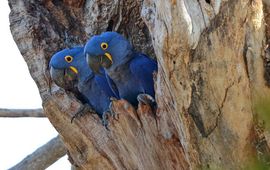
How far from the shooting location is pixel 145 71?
456 cm

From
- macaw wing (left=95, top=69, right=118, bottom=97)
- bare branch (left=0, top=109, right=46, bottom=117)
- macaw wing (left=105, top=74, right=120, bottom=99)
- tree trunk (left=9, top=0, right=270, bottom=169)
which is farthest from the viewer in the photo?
bare branch (left=0, top=109, right=46, bottom=117)

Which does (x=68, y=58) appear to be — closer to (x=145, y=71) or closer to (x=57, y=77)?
(x=57, y=77)

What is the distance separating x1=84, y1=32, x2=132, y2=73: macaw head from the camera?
4.64 metres

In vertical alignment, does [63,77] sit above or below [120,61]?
below

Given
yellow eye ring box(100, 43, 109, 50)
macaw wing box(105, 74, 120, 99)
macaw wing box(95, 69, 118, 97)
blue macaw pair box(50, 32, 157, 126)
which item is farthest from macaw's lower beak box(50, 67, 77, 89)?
yellow eye ring box(100, 43, 109, 50)

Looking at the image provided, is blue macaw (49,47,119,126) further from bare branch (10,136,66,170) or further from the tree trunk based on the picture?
bare branch (10,136,66,170)

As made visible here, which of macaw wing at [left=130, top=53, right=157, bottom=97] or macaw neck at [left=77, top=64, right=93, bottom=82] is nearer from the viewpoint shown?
macaw wing at [left=130, top=53, right=157, bottom=97]

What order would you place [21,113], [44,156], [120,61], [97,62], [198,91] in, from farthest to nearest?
1. [21,113]
2. [44,156]
3. [120,61]
4. [97,62]
5. [198,91]

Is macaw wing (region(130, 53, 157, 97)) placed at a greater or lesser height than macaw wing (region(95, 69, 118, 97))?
greater

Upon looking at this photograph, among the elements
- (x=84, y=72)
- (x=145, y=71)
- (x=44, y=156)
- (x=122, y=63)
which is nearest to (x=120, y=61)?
(x=122, y=63)

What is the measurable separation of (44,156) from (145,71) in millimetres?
1836

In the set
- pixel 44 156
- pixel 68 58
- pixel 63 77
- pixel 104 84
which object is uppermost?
pixel 68 58

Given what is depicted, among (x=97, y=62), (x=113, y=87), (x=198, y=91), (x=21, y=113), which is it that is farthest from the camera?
(x=21, y=113)

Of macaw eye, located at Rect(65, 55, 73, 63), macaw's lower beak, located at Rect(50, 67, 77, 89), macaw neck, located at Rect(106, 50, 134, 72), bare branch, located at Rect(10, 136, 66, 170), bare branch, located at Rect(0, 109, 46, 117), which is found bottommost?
bare branch, located at Rect(10, 136, 66, 170)
